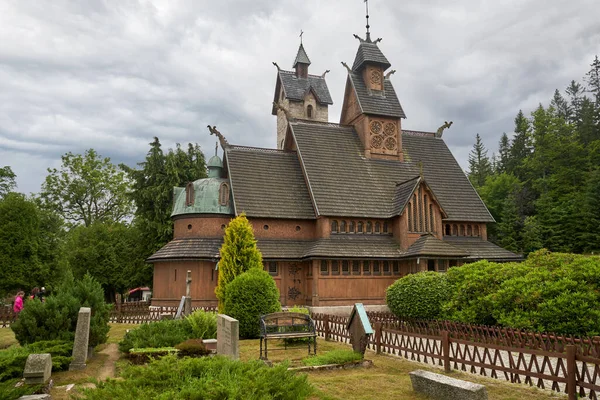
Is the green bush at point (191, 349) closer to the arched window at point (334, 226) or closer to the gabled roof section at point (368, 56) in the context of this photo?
the arched window at point (334, 226)

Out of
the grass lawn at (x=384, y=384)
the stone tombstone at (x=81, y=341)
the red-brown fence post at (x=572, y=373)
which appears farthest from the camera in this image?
the stone tombstone at (x=81, y=341)

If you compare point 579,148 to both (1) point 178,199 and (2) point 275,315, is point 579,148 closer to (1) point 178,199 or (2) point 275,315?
(1) point 178,199

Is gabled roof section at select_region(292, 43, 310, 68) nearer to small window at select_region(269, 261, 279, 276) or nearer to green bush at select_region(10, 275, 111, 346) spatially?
small window at select_region(269, 261, 279, 276)

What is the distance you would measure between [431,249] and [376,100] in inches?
487

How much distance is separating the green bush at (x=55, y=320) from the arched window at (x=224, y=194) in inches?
545

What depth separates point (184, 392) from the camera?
5.63 meters

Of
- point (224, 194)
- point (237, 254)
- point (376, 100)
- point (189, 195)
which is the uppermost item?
point (376, 100)

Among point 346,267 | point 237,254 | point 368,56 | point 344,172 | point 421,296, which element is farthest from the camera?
point 368,56

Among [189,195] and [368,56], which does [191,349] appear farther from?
[368,56]

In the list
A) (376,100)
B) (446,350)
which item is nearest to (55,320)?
(446,350)

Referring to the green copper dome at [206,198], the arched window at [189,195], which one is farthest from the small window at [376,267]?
the arched window at [189,195]

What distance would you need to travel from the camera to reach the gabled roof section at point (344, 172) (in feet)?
91.0

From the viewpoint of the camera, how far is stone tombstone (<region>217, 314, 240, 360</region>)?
1085cm

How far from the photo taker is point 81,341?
12.2m
